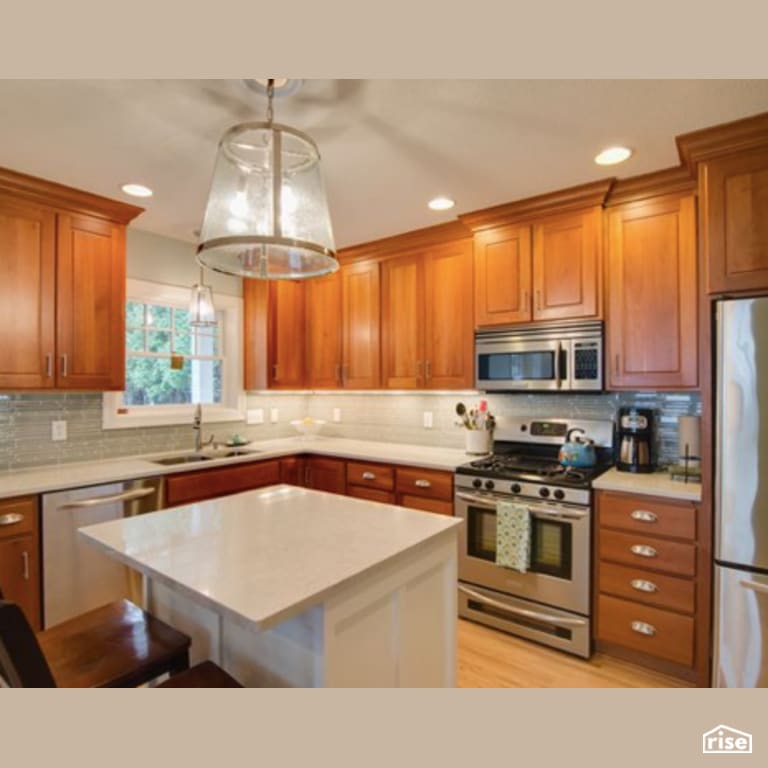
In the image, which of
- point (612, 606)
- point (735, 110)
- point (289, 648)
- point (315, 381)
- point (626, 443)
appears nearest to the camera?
point (289, 648)

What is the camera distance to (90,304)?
2684 mm

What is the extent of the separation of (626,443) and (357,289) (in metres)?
2.24

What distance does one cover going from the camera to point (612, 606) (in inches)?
88.8

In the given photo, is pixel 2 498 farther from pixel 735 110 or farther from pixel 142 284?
pixel 735 110

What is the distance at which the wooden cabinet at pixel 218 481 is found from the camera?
2754mm

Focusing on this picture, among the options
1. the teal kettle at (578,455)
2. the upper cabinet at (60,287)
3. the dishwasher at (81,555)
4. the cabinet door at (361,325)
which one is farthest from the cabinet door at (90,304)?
the teal kettle at (578,455)

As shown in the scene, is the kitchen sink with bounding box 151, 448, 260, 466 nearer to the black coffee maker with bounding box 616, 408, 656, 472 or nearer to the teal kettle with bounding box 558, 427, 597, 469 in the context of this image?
the teal kettle with bounding box 558, 427, 597, 469

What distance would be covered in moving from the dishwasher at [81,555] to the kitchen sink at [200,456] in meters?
0.42

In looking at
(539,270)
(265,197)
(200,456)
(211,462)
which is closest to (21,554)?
(211,462)

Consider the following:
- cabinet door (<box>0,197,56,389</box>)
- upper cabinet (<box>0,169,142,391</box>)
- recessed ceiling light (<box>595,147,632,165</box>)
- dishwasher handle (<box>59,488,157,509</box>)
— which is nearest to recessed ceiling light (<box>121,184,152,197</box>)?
upper cabinet (<box>0,169,142,391</box>)

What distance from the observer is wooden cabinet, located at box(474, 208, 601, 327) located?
8.42 ft

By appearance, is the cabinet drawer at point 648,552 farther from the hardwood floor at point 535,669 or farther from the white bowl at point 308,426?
the white bowl at point 308,426

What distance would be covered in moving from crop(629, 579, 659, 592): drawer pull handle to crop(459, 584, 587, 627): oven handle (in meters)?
0.32

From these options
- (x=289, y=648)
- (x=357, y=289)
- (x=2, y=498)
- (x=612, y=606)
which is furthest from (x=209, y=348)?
(x=612, y=606)
